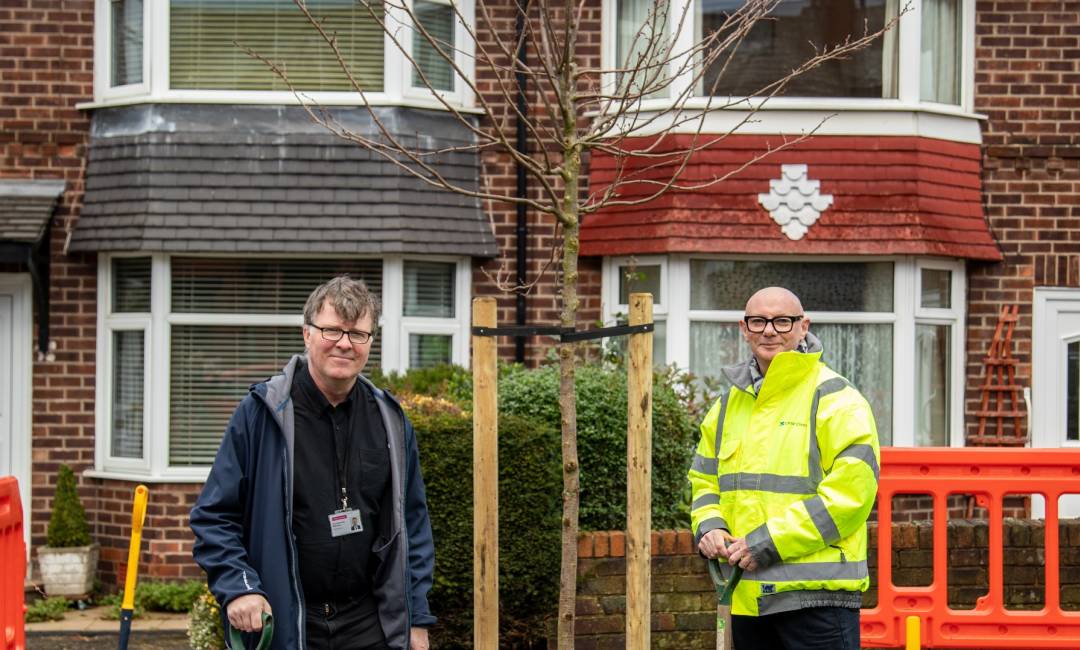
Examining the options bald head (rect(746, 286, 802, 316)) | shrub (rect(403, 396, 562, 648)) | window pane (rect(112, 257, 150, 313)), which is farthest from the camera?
window pane (rect(112, 257, 150, 313))

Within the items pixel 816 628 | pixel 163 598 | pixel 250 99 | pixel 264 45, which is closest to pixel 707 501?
pixel 816 628

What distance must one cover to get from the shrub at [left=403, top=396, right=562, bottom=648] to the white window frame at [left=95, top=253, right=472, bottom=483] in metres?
2.98

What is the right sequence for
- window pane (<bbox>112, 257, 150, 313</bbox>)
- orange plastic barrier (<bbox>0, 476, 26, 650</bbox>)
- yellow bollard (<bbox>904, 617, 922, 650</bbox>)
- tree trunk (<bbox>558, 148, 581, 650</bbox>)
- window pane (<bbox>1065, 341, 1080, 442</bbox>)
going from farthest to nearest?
window pane (<bbox>1065, 341, 1080, 442</bbox>)
window pane (<bbox>112, 257, 150, 313</bbox>)
yellow bollard (<bbox>904, 617, 922, 650</bbox>)
orange plastic barrier (<bbox>0, 476, 26, 650</bbox>)
tree trunk (<bbox>558, 148, 581, 650</bbox>)

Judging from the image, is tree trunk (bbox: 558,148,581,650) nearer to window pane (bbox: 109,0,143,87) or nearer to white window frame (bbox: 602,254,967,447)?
white window frame (bbox: 602,254,967,447)

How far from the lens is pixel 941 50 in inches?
435

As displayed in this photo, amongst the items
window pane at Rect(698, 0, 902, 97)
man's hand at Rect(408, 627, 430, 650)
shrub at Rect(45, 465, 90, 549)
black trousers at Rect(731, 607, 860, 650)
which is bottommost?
shrub at Rect(45, 465, 90, 549)

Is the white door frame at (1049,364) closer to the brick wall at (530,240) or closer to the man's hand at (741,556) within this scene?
the brick wall at (530,240)

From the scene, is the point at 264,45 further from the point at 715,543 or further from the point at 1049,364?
the point at 715,543

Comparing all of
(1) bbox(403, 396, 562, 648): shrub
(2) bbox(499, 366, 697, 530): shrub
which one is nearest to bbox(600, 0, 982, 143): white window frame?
(2) bbox(499, 366, 697, 530): shrub

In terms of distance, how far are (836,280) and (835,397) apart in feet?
19.8

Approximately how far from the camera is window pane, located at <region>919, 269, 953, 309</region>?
1085 centimetres

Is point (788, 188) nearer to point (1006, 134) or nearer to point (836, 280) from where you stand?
point (836, 280)

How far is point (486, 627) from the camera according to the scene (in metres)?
5.39

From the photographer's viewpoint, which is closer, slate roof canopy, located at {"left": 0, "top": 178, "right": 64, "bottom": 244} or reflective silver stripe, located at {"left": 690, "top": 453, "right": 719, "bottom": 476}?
reflective silver stripe, located at {"left": 690, "top": 453, "right": 719, "bottom": 476}
